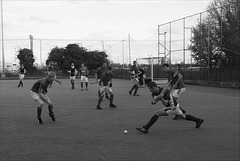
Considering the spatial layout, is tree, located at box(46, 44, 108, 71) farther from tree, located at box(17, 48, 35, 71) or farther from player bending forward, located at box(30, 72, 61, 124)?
player bending forward, located at box(30, 72, 61, 124)

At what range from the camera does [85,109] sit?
1180 centimetres

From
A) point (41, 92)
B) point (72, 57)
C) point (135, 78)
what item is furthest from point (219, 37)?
point (72, 57)

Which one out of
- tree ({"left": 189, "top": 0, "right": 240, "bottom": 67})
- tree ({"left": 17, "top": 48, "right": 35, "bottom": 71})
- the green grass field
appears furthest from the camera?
tree ({"left": 17, "top": 48, "right": 35, "bottom": 71})

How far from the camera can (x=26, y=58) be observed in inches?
2046

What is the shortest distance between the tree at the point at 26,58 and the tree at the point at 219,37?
3175 centimetres

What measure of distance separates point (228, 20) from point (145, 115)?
20024 millimetres

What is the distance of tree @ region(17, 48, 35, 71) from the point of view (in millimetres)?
51759

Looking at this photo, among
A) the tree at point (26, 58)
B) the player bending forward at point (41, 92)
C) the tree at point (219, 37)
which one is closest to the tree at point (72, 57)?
the tree at point (26, 58)

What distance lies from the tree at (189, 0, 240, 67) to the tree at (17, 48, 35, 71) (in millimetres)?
31750

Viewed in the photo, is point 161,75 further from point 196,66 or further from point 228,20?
point 228,20

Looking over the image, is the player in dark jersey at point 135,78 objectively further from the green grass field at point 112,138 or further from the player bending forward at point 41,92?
the player bending forward at point 41,92

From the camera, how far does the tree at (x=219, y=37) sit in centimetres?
2592

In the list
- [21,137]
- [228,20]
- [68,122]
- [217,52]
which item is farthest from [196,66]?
[21,137]

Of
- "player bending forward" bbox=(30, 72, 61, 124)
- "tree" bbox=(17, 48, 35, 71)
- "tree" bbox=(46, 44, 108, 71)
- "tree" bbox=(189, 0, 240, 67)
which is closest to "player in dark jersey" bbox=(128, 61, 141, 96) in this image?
→ "player bending forward" bbox=(30, 72, 61, 124)
